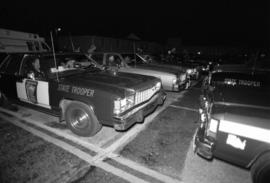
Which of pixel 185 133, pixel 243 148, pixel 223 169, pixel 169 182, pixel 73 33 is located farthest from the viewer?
pixel 73 33

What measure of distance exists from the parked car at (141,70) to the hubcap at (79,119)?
97.9 inches

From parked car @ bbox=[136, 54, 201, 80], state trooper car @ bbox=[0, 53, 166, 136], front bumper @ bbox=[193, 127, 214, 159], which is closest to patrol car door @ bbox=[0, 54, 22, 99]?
state trooper car @ bbox=[0, 53, 166, 136]

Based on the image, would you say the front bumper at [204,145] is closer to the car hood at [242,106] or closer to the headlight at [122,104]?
the car hood at [242,106]

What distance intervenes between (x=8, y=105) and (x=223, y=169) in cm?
601

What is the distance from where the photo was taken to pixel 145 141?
3.78m

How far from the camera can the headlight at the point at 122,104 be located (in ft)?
10.4

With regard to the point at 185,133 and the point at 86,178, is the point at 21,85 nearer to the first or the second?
the point at 86,178

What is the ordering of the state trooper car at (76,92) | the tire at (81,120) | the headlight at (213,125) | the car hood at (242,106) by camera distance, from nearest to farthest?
the car hood at (242,106) → the headlight at (213,125) → the state trooper car at (76,92) → the tire at (81,120)

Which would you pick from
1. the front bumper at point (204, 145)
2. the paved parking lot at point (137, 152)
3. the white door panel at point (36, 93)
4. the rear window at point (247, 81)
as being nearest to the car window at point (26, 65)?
the white door panel at point (36, 93)

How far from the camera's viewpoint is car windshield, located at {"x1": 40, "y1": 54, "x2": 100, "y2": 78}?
4176 millimetres

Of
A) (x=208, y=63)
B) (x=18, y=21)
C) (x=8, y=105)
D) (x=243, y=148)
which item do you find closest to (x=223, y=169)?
(x=243, y=148)

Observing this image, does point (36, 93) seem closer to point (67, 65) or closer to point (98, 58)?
point (67, 65)

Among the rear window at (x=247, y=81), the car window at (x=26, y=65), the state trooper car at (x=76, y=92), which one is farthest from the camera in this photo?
the car window at (x=26, y=65)

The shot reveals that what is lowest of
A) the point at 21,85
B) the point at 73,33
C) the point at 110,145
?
the point at 110,145
